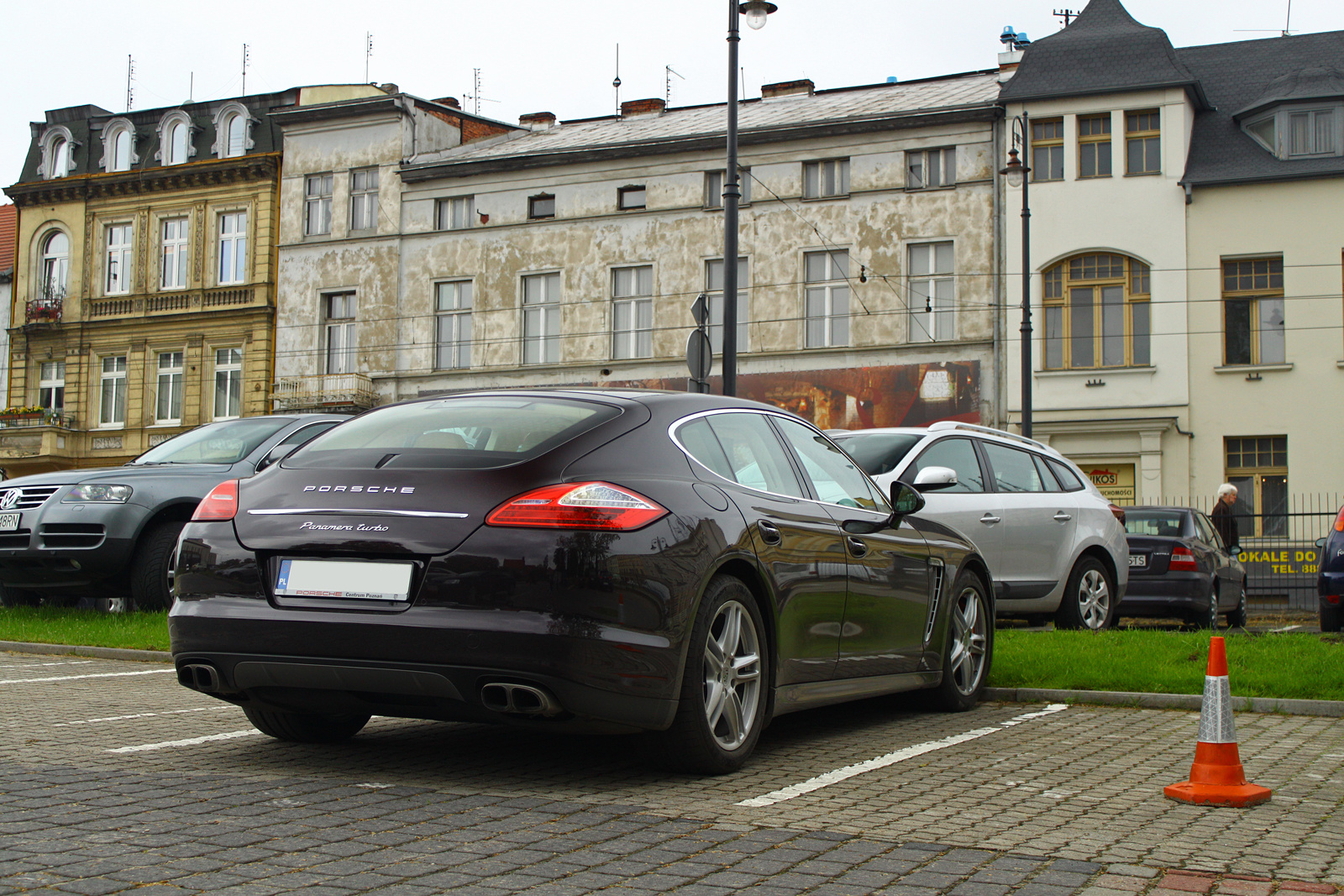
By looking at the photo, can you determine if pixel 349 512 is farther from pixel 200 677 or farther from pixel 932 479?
pixel 932 479

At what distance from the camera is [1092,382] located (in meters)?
32.3

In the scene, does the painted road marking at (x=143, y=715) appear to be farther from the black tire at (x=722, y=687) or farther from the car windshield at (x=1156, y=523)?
the car windshield at (x=1156, y=523)

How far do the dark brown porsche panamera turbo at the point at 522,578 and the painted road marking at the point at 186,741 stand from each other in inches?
14.1

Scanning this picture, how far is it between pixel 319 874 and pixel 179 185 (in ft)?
146

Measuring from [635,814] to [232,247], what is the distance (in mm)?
42077

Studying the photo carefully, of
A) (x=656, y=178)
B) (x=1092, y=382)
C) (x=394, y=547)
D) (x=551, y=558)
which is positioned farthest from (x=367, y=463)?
(x=656, y=178)

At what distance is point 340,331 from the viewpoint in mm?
41656

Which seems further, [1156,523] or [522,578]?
[1156,523]

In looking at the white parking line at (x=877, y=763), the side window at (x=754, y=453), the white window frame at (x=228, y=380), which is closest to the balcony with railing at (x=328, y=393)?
the white window frame at (x=228, y=380)

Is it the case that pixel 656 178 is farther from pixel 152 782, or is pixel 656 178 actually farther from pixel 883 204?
pixel 152 782

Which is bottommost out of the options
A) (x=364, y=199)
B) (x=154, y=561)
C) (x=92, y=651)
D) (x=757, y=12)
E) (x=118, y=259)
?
(x=92, y=651)

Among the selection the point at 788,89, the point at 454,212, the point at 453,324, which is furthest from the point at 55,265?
the point at 788,89

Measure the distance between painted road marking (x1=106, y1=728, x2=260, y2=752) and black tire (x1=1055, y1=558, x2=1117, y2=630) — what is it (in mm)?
7225

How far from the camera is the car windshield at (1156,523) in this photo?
15664 mm
